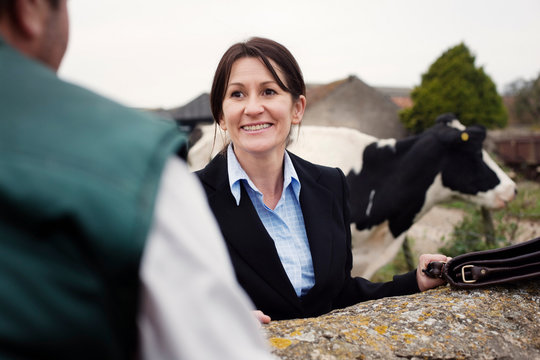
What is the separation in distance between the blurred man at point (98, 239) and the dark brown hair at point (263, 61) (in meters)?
1.35

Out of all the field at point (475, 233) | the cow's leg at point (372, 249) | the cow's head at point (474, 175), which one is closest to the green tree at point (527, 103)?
the field at point (475, 233)

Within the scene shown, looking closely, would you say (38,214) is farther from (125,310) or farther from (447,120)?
(447,120)

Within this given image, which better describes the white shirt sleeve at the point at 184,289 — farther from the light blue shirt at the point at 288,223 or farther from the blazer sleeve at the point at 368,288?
the blazer sleeve at the point at 368,288

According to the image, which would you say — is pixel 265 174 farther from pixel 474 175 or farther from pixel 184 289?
pixel 474 175

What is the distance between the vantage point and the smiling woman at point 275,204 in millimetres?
1673

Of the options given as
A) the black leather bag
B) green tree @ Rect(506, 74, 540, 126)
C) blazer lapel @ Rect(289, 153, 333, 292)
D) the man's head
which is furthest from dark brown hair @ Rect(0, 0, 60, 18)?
green tree @ Rect(506, 74, 540, 126)

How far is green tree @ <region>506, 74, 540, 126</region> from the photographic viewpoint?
34.0 metres

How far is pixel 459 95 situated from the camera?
18.6 meters

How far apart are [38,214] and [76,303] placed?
11 cm

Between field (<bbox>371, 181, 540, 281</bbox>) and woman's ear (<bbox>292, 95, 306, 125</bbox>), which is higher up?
woman's ear (<bbox>292, 95, 306, 125</bbox>)

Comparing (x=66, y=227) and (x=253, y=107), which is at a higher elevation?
(x=253, y=107)

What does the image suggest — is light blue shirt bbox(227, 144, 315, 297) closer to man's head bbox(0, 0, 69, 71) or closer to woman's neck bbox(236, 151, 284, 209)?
woman's neck bbox(236, 151, 284, 209)

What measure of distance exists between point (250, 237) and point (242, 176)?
270 mm

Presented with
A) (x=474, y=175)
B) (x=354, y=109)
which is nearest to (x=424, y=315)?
(x=474, y=175)
